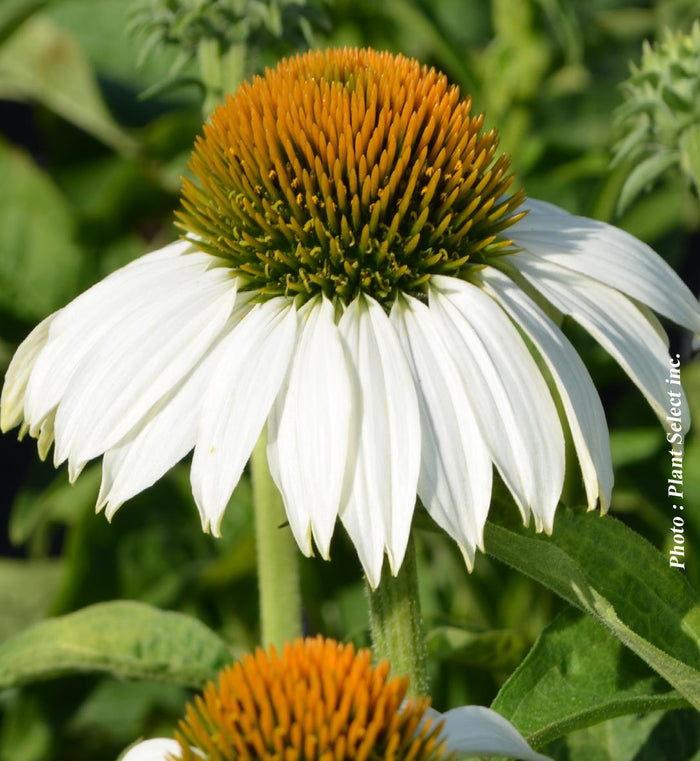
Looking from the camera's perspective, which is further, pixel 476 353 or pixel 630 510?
pixel 630 510

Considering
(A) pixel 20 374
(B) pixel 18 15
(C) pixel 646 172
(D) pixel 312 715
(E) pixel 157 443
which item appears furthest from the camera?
(B) pixel 18 15

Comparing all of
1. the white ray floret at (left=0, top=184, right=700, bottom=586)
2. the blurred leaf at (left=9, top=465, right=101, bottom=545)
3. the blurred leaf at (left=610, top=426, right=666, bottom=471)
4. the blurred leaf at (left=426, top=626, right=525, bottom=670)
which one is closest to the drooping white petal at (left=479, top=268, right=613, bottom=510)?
the white ray floret at (left=0, top=184, right=700, bottom=586)

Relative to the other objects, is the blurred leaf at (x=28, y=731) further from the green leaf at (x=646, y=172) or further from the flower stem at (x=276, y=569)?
the green leaf at (x=646, y=172)

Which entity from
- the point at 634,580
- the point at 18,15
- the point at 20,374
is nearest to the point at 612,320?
the point at 634,580

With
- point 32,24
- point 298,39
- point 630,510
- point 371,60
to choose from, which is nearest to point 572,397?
point 371,60

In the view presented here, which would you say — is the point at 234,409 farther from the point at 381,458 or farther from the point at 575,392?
the point at 575,392

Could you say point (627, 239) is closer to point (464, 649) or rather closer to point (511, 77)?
point (464, 649)
